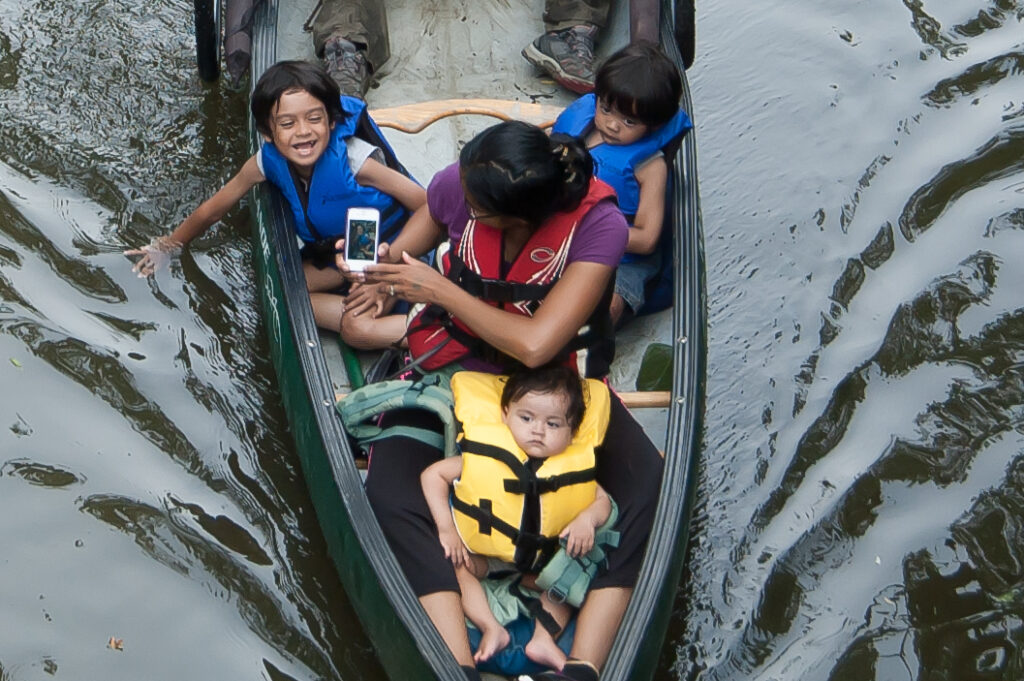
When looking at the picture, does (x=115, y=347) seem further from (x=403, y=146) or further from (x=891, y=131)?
(x=891, y=131)

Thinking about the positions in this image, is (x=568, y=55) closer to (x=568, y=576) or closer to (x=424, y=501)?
(x=424, y=501)

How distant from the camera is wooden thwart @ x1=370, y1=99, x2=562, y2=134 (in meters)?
4.91

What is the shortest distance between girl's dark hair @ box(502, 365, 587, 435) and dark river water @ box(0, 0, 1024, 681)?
97 centimetres

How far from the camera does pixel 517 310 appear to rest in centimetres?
336

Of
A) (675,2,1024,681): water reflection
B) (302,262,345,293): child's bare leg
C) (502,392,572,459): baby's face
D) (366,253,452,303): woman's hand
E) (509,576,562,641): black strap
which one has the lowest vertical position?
(675,2,1024,681): water reflection

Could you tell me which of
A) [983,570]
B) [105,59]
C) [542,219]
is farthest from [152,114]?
[983,570]

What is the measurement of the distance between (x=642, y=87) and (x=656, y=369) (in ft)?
2.85

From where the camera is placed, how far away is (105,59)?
6.03 m

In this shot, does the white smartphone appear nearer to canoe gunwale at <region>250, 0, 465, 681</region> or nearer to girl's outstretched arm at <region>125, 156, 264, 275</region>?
canoe gunwale at <region>250, 0, 465, 681</region>

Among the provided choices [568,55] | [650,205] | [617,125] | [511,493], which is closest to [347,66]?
[568,55]

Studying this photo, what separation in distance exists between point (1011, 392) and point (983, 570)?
90cm

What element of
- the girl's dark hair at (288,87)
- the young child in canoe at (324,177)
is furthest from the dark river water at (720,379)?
the girl's dark hair at (288,87)

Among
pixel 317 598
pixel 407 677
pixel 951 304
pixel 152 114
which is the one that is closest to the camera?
pixel 407 677

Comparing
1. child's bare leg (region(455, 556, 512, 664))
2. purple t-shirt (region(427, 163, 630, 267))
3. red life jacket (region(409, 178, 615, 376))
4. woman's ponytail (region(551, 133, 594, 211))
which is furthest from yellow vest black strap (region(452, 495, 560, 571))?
woman's ponytail (region(551, 133, 594, 211))
